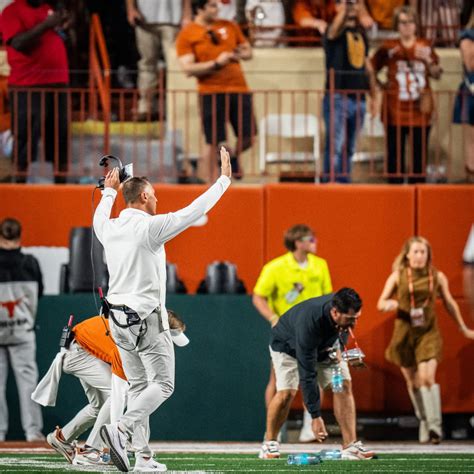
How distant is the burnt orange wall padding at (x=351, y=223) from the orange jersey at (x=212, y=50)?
4.94 ft

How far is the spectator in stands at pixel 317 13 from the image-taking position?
1662 centimetres

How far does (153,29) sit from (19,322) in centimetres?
503

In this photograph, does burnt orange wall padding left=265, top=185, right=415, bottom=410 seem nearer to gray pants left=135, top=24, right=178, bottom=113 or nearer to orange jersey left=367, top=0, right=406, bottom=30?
gray pants left=135, top=24, right=178, bottom=113

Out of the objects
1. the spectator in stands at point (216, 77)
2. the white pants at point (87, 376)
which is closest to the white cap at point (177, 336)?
the white pants at point (87, 376)

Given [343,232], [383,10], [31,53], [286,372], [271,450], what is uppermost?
[383,10]

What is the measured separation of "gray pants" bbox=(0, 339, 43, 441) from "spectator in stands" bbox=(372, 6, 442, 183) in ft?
14.2

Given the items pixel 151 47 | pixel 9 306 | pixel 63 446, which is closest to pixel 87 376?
pixel 63 446

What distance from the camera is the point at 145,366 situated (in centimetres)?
976

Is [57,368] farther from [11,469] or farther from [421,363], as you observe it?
[421,363]

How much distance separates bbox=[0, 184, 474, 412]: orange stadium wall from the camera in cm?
1463

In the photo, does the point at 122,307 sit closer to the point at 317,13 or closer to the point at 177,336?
the point at 177,336

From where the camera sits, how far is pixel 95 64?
52.0 ft

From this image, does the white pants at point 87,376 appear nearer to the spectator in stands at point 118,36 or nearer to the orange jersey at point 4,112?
the orange jersey at point 4,112

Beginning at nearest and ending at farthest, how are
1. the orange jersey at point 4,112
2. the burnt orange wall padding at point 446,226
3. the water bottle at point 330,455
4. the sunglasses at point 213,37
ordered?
the water bottle at point 330,455 < the burnt orange wall padding at point 446,226 < the sunglasses at point 213,37 < the orange jersey at point 4,112
